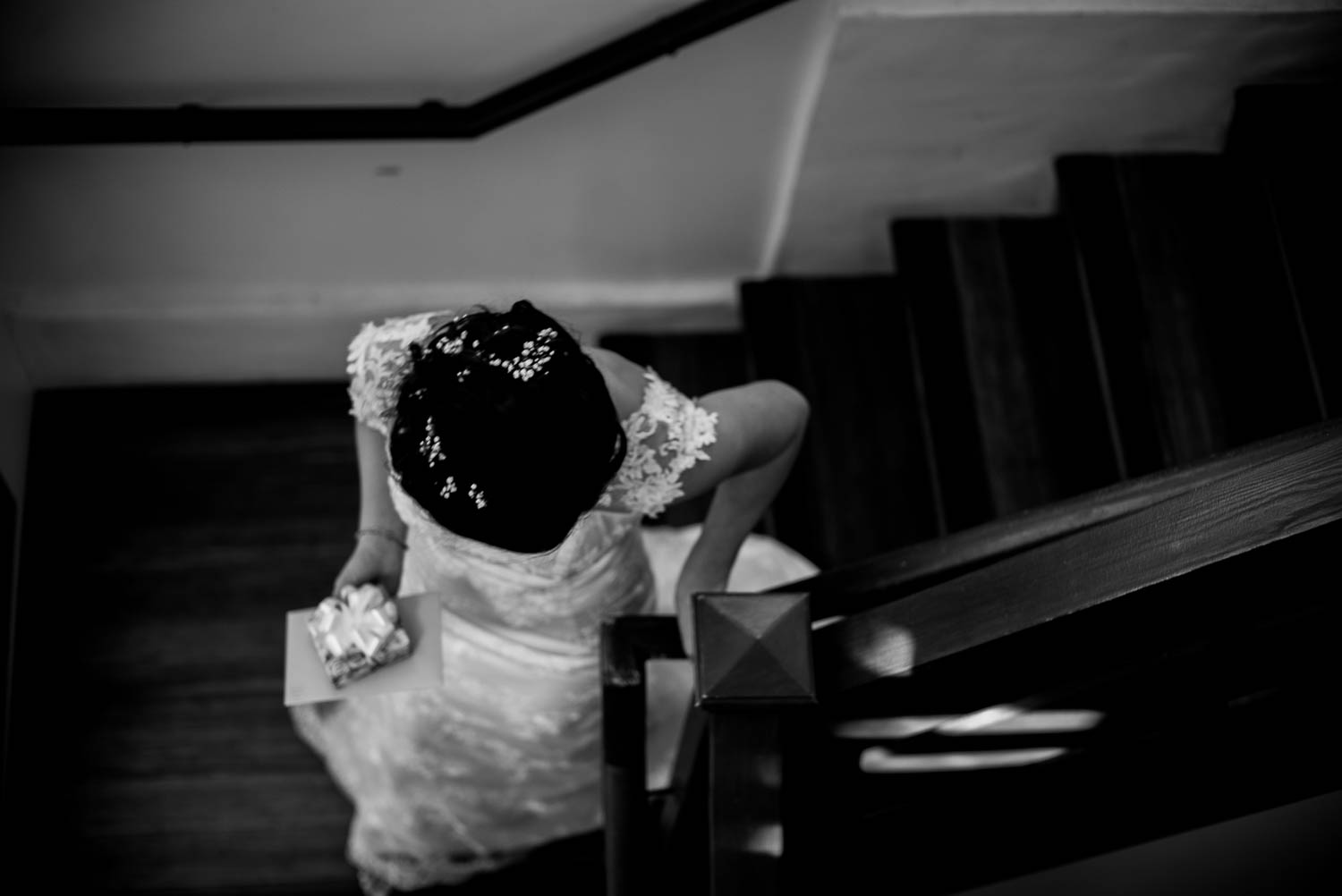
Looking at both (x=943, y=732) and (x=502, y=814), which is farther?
(x=502, y=814)

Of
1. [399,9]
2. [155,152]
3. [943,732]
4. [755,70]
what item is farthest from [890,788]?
[155,152]

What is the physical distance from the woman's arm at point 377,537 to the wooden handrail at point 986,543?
0.64 m

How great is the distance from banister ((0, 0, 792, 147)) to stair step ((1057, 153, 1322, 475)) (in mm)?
988

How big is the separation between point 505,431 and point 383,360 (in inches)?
13.3

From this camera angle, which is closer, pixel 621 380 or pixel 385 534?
pixel 621 380

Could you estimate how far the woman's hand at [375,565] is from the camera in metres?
1.92

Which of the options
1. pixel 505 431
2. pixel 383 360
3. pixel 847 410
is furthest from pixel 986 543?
pixel 847 410

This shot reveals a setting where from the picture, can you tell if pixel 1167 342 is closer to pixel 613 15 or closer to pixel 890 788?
pixel 890 788

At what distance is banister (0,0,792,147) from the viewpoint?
2.24m

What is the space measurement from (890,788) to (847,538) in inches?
26.8

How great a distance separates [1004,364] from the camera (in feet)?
9.13

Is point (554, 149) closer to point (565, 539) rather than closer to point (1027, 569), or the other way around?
point (565, 539)

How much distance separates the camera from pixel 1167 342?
102 inches

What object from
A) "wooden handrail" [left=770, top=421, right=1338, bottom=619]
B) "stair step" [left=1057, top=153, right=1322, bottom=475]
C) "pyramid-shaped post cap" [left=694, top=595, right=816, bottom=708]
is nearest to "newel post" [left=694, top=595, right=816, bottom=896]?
"pyramid-shaped post cap" [left=694, top=595, right=816, bottom=708]
